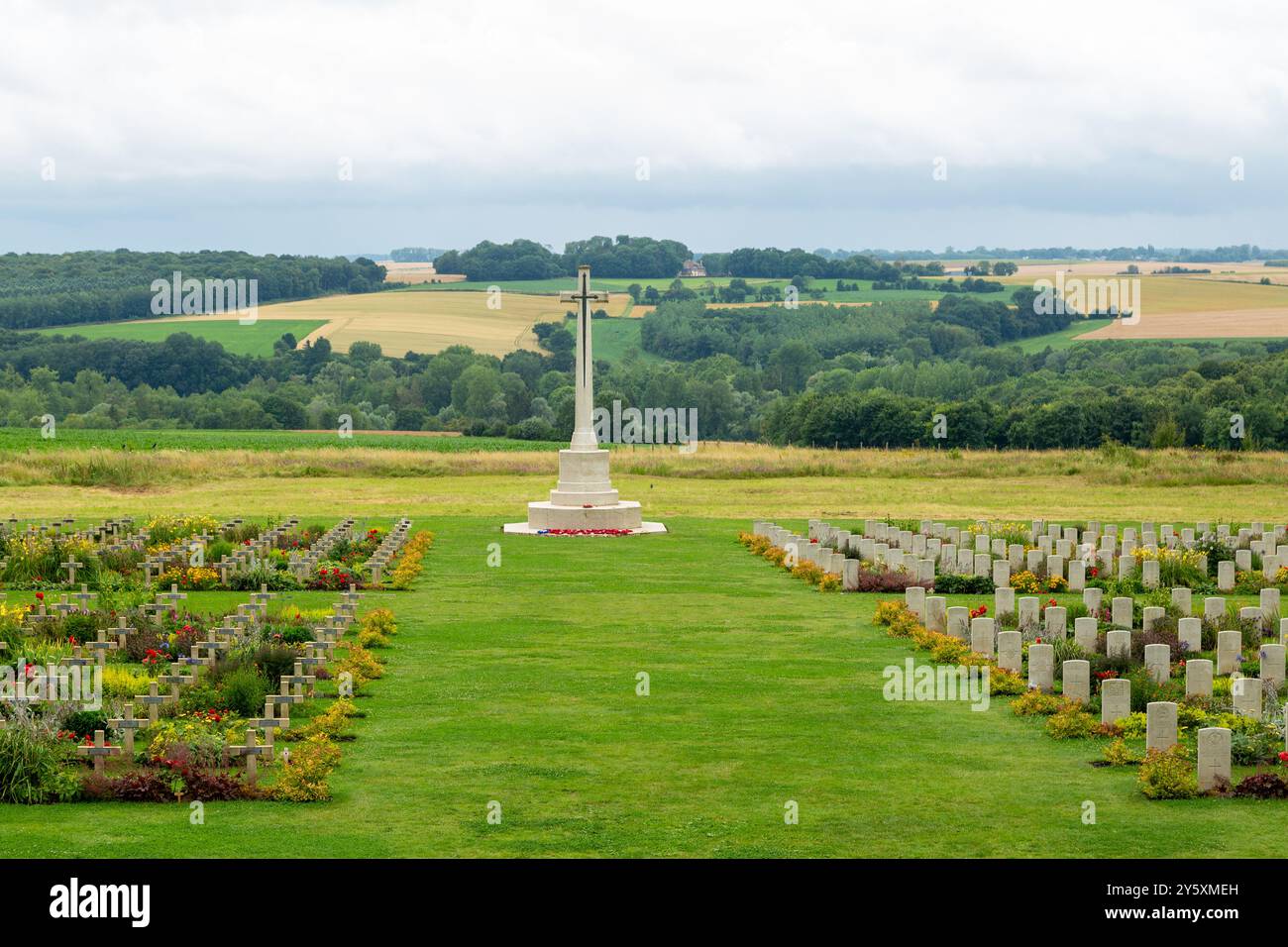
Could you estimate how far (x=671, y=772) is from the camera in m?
12.3

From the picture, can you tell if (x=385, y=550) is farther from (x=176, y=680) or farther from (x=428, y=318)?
(x=428, y=318)

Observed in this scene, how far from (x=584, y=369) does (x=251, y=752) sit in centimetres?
2012

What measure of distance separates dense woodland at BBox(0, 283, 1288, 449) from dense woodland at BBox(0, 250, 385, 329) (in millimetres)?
7067

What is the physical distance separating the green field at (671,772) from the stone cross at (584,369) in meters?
12.1

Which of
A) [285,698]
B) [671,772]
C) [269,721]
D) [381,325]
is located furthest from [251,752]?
[381,325]

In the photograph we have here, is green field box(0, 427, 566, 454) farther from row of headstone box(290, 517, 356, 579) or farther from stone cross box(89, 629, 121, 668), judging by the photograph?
stone cross box(89, 629, 121, 668)

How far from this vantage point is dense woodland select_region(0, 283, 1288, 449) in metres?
66.5

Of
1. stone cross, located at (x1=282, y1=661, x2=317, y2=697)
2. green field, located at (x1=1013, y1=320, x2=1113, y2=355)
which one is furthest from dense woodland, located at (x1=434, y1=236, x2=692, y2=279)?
stone cross, located at (x1=282, y1=661, x2=317, y2=697)

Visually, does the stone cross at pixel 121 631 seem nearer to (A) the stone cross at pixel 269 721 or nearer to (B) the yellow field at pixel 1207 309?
(A) the stone cross at pixel 269 721

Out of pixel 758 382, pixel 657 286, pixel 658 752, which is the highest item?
pixel 657 286

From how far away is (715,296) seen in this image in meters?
128

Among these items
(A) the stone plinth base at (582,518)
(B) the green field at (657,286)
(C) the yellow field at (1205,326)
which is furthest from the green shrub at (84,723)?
(B) the green field at (657,286)
